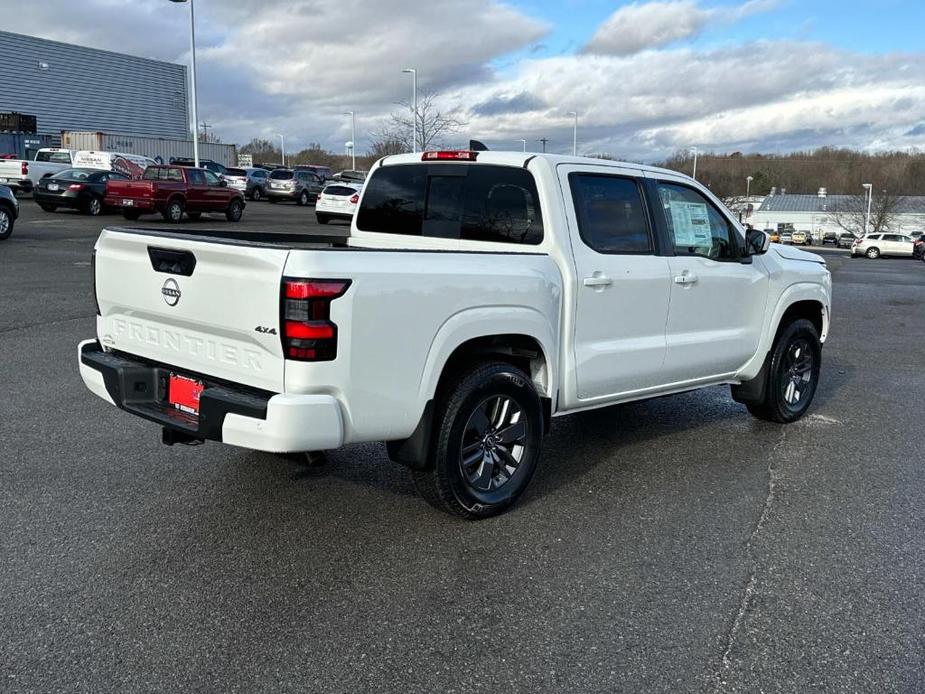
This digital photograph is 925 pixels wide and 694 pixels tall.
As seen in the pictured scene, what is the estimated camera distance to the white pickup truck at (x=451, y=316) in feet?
11.3

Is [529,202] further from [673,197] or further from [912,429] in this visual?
[912,429]

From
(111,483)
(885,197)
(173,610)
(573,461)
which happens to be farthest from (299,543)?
(885,197)

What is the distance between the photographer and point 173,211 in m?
22.9

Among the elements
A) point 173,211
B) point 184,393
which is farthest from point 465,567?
point 173,211

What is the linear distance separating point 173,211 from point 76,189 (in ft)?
12.3

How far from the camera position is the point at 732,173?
12412cm

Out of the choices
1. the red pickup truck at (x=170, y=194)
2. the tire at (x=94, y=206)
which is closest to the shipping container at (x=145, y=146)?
the tire at (x=94, y=206)

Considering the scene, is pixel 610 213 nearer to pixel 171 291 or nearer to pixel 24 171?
pixel 171 291

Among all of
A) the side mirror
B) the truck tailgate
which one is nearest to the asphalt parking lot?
the truck tailgate

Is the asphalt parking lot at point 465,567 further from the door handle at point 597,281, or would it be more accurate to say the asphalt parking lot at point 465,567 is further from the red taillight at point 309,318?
the door handle at point 597,281

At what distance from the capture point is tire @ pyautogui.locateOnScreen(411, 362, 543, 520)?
3.98 meters

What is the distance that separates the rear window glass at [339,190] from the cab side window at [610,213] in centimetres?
2313

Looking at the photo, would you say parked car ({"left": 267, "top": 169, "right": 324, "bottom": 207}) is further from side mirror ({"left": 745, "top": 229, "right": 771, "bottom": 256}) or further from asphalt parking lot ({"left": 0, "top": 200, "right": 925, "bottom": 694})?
side mirror ({"left": 745, "top": 229, "right": 771, "bottom": 256})

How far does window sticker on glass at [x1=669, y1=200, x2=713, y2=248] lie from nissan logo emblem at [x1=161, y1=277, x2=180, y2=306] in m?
3.08
